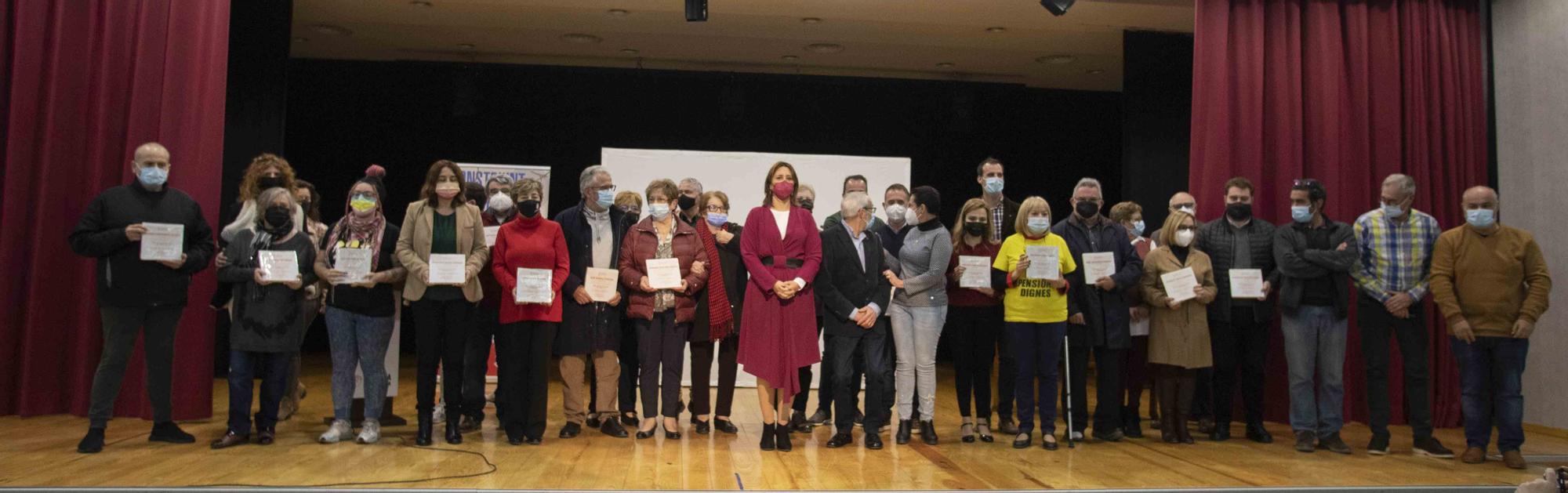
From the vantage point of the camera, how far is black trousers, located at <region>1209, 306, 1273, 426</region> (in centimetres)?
543

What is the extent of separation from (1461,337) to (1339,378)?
0.55 meters

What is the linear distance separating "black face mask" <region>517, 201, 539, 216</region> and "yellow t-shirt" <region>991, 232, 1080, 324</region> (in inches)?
82.7

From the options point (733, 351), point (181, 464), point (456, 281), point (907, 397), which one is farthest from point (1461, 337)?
point (181, 464)

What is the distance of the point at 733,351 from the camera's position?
532cm

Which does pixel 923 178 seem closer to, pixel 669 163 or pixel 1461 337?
pixel 669 163

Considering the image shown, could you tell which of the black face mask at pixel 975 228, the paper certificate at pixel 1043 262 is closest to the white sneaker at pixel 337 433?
the black face mask at pixel 975 228

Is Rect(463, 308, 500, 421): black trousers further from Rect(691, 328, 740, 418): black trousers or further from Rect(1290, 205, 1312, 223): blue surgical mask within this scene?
Rect(1290, 205, 1312, 223): blue surgical mask

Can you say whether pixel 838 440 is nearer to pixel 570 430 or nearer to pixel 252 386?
pixel 570 430

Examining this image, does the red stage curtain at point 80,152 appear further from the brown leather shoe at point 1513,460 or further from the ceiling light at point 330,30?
the brown leather shoe at point 1513,460

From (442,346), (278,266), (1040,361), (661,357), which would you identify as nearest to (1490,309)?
(1040,361)

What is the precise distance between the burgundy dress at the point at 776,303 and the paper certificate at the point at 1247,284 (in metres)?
2.09

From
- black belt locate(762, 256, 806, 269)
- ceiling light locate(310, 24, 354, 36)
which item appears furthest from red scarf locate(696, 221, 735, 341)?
ceiling light locate(310, 24, 354, 36)

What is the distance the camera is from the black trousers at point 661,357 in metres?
5.01

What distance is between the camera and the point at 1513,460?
4605 millimetres
